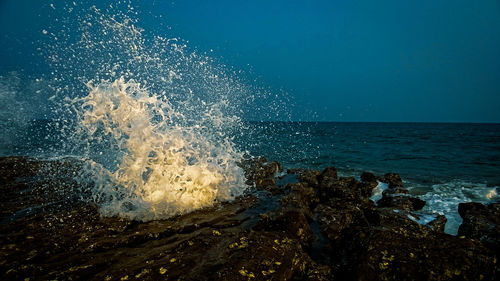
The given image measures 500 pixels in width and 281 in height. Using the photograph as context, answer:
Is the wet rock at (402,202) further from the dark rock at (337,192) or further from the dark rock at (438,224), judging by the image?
the dark rock at (438,224)

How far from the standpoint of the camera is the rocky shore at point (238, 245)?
2344mm

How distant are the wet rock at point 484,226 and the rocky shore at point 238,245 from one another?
0.05ft

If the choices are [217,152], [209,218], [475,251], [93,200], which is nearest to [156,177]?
[93,200]

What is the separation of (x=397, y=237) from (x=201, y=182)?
3.92 metres

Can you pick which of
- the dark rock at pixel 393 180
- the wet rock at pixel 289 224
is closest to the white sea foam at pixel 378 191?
the dark rock at pixel 393 180

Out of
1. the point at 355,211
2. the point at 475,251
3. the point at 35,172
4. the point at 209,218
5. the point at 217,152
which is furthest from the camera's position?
the point at 35,172

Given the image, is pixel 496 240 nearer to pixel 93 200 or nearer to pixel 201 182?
pixel 201 182

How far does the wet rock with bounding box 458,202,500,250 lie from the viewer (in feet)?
12.0

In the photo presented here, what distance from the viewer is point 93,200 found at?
4.71 m

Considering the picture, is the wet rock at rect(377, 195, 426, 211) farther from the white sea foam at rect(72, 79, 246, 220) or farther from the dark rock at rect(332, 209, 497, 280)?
the white sea foam at rect(72, 79, 246, 220)

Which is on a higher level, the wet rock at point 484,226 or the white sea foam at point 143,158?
the white sea foam at point 143,158

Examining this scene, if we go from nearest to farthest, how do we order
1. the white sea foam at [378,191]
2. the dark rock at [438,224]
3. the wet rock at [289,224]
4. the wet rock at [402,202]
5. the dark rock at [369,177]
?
the wet rock at [289,224] → the dark rock at [438,224] → the wet rock at [402,202] → the white sea foam at [378,191] → the dark rock at [369,177]

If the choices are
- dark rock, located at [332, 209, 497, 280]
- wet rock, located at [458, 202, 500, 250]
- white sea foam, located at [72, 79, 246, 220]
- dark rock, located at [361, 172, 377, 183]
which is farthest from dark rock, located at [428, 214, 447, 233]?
dark rock, located at [361, 172, 377, 183]

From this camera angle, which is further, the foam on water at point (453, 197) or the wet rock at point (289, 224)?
the foam on water at point (453, 197)
